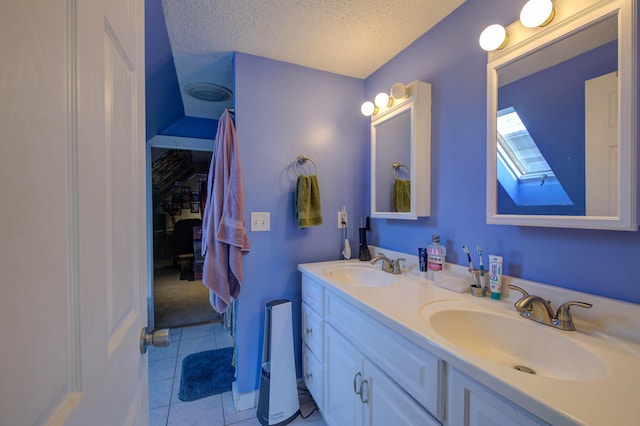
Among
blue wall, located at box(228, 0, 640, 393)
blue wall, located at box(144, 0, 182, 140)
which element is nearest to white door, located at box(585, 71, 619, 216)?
blue wall, located at box(228, 0, 640, 393)

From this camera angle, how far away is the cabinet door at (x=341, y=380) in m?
1.21

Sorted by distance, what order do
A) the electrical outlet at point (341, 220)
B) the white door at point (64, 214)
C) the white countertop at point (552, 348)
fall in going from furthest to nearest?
the electrical outlet at point (341, 220), the white countertop at point (552, 348), the white door at point (64, 214)

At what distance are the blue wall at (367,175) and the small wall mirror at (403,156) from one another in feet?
0.19

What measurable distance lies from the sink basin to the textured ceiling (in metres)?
1.44

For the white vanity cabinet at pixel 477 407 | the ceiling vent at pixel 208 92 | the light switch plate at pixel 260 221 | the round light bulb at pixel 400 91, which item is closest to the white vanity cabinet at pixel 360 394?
the white vanity cabinet at pixel 477 407

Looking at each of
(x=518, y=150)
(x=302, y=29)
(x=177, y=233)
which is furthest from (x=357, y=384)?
(x=177, y=233)

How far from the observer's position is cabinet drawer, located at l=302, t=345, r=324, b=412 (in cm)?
158

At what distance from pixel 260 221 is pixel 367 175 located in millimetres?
921

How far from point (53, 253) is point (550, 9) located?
1.54 metres

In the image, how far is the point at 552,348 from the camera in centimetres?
86

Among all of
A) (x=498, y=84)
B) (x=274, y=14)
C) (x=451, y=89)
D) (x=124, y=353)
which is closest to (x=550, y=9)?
(x=498, y=84)

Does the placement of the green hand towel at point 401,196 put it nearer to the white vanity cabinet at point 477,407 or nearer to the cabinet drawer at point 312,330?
the cabinet drawer at point 312,330

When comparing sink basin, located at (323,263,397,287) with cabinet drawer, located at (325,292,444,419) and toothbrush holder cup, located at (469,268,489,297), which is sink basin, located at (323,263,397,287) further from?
toothbrush holder cup, located at (469,268,489,297)

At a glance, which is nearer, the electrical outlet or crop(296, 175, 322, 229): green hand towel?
crop(296, 175, 322, 229): green hand towel
